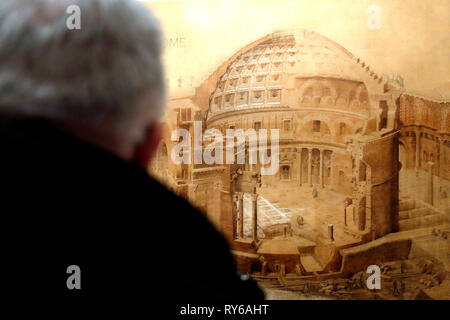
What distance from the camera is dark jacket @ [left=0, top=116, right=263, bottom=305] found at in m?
0.77

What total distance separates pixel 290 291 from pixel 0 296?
674 cm

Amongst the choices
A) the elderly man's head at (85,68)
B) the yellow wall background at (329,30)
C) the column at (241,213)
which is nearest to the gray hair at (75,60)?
the elderly man's head at (85,68)

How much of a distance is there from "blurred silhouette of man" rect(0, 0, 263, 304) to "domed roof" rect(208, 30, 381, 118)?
6599 mm

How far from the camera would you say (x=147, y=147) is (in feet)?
3.10

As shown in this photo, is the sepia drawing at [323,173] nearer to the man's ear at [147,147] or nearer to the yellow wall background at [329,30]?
the yellow wall background at [329,30]

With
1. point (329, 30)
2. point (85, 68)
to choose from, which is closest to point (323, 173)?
point (329, 30)

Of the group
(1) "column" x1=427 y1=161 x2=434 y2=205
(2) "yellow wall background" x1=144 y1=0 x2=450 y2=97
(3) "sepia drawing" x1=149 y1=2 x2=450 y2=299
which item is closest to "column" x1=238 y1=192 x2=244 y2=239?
(3) "sepia drawing" x1=149 y1=2 x2=450 y2=299

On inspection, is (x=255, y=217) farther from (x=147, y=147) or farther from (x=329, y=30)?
(x=147, y=147)

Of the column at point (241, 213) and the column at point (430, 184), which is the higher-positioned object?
the column at point (430, 184)

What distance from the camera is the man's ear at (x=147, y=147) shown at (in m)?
0.93

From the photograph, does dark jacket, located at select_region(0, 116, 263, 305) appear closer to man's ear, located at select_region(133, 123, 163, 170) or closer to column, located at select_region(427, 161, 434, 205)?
man's ear, located at select_region(133, 123, 163, 170)

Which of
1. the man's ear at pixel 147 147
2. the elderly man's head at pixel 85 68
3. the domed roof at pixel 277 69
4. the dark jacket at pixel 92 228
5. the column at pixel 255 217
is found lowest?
the column at pixel 255 217

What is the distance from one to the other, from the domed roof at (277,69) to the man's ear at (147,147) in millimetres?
6590

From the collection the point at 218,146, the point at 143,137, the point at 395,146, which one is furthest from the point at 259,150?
the point at 143,137
